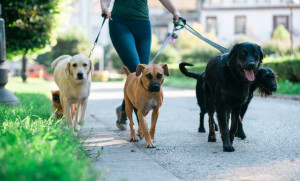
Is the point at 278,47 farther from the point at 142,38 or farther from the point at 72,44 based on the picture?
the point at 142,38

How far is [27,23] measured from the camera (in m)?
13.0

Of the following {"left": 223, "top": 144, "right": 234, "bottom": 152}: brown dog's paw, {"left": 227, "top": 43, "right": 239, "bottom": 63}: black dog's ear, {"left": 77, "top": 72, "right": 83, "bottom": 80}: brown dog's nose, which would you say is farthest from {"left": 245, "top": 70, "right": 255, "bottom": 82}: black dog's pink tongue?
{"left": 77, "top": 72, "right": 83, "bottom": 80}: brown dog's nose

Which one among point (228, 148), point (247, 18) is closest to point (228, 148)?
point (228, 148)

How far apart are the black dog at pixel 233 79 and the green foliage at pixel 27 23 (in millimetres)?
8663

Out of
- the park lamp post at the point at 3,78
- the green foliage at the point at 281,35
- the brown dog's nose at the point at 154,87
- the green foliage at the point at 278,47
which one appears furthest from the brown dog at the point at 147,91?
the green foliage at the point at 281,35

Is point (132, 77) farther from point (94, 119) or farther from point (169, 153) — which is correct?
point (94, 119)

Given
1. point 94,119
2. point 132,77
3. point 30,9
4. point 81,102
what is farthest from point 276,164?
point 30,9

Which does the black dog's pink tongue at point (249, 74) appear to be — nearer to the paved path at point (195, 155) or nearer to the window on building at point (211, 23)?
the paved path at point (195, 155)

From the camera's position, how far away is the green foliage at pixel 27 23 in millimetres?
12367

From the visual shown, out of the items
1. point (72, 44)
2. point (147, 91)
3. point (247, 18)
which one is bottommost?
point (147, 91)

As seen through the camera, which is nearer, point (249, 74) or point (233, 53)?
point (249, 74)

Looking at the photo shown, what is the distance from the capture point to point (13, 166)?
232cm

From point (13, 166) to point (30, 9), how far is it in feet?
36.0

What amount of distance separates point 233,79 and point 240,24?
4530 cm
